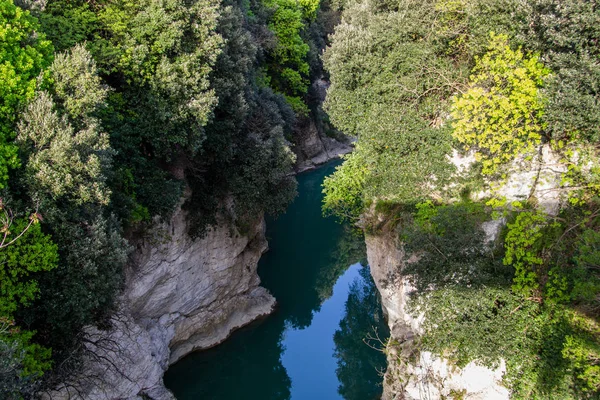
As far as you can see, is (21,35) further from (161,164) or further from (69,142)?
(161,164)

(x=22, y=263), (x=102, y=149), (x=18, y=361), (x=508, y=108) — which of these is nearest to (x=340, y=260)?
(x=508, y=108)

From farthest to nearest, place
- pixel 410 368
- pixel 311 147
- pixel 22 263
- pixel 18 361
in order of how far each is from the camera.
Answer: pixel 311 147, pixel 410 368, pixel 22 263, pixel 18 361

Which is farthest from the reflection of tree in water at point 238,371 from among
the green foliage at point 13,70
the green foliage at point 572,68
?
the green foliage at point 572,68

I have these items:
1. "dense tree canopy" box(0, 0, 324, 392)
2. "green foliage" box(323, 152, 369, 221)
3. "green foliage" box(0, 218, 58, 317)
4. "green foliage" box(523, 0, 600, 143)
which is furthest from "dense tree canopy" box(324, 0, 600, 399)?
"green foliage" box(0, 218, 58, 317)

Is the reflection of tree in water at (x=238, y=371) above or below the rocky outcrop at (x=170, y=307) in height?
below

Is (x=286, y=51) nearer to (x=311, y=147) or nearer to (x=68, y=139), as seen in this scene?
(x=311, y=147)

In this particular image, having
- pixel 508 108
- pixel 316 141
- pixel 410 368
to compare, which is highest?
pixel 508 108

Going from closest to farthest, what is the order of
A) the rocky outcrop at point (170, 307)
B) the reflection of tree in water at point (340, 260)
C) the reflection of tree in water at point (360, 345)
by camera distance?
1. the rocky outcrop at point (170, 307)
2. the reflection of tree in water at point (360, 345)
3. the reflection of tree in water at point (340, 260)

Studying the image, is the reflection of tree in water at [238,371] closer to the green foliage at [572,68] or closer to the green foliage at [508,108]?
the green foliage at [508,108]
